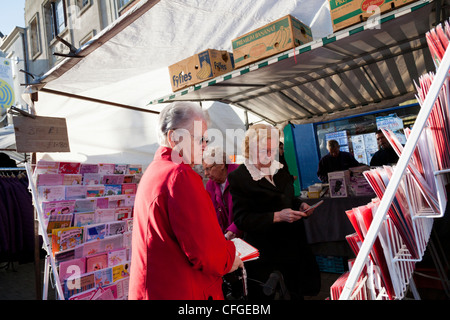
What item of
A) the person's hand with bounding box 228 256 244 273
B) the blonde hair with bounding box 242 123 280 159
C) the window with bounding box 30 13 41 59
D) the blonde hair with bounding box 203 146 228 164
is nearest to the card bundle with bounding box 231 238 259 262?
the person's hand with bounding box 228 256 244 273

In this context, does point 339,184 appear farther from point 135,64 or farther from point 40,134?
point 40,134

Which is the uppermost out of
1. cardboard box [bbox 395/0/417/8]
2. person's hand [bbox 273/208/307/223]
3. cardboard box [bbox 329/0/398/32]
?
cardboard box [bbox 329/0/398/32]

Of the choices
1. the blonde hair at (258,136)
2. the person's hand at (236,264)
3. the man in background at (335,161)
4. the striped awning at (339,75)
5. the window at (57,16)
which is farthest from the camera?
the window at (57,16)

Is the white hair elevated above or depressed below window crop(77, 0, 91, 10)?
below

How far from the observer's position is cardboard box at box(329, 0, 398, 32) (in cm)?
245

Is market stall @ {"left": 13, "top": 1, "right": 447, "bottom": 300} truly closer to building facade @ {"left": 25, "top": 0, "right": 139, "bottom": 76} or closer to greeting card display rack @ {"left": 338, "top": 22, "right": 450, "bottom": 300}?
greeting card display rack @ {"left": 338, "top": 22, "right": 450, "bottom": 300}

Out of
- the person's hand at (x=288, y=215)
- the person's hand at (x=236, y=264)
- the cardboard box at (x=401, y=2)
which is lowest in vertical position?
the person's hand at (x=236, y=264)

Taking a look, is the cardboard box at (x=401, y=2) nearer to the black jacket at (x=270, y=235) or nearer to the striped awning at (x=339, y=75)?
the striped awning at (x=339, y=75)

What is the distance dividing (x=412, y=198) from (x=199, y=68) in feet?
10.3

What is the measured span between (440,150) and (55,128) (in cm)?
357

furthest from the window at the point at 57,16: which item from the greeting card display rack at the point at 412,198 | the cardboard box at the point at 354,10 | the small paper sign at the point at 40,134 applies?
the greeting card display rack at the point at 412,198

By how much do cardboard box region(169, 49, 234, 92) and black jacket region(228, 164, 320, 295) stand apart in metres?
1.76

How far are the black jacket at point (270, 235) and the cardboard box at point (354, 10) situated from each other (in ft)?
5.22

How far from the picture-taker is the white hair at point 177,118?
1.48 metres
